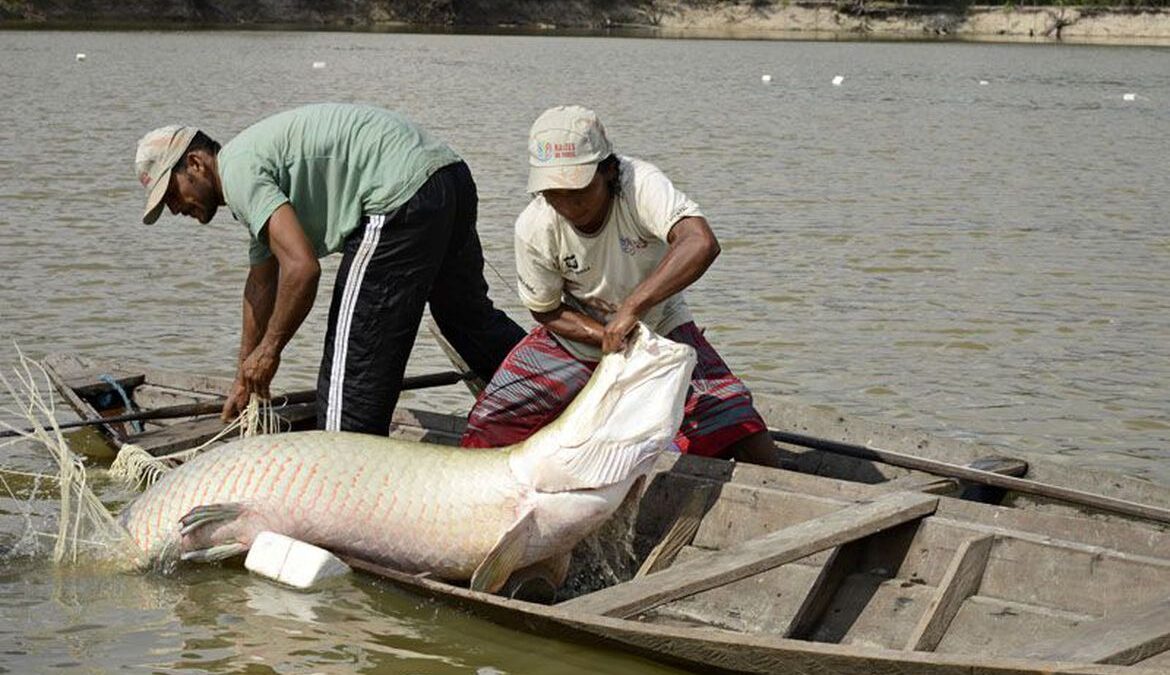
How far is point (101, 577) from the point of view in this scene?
239 inches

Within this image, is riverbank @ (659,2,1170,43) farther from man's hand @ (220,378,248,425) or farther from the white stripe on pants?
the white stripe on pants

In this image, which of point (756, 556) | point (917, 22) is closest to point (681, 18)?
point (917, 22)

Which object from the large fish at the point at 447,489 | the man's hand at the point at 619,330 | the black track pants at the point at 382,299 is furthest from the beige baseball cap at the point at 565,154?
A: the black track pants at the point at 382,299

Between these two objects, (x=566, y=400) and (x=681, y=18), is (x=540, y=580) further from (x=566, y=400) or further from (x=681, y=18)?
(x=681, y=18)

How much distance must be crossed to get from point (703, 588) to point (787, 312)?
653 centimetres

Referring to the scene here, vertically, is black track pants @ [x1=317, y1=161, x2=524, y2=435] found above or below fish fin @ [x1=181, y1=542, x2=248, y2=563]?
above

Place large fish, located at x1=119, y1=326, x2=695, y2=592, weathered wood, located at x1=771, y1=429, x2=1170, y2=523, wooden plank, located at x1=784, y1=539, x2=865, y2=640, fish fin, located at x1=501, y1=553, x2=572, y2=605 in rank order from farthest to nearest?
weathered wood, located at x1=771, y1=429, x2=1170, y2=523
fish fin, located at x1=501, y1=553, x2=572, y2=605
large fish, located at x1=119, y1=326, x2=695, y2=592
wooden plank, located at x1=784, y1=539, x2=865, y2=640

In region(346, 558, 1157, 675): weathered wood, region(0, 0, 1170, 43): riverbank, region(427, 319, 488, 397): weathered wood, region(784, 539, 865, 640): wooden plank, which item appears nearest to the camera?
region(346, 558, 1157, 675): weathered wood

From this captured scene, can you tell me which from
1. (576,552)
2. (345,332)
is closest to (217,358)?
(345,332)

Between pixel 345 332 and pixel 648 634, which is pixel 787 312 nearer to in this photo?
pixel 345 332

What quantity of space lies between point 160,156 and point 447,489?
1.58 m

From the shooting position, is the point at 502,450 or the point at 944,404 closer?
the point at 502,450

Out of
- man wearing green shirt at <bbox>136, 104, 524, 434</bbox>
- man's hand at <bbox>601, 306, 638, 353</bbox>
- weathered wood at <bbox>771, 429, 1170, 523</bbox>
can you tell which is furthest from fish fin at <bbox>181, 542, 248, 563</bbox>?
weathered wood at <bbox>771, 429, 1170, 523</bbox>

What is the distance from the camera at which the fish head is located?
17.9 ft
